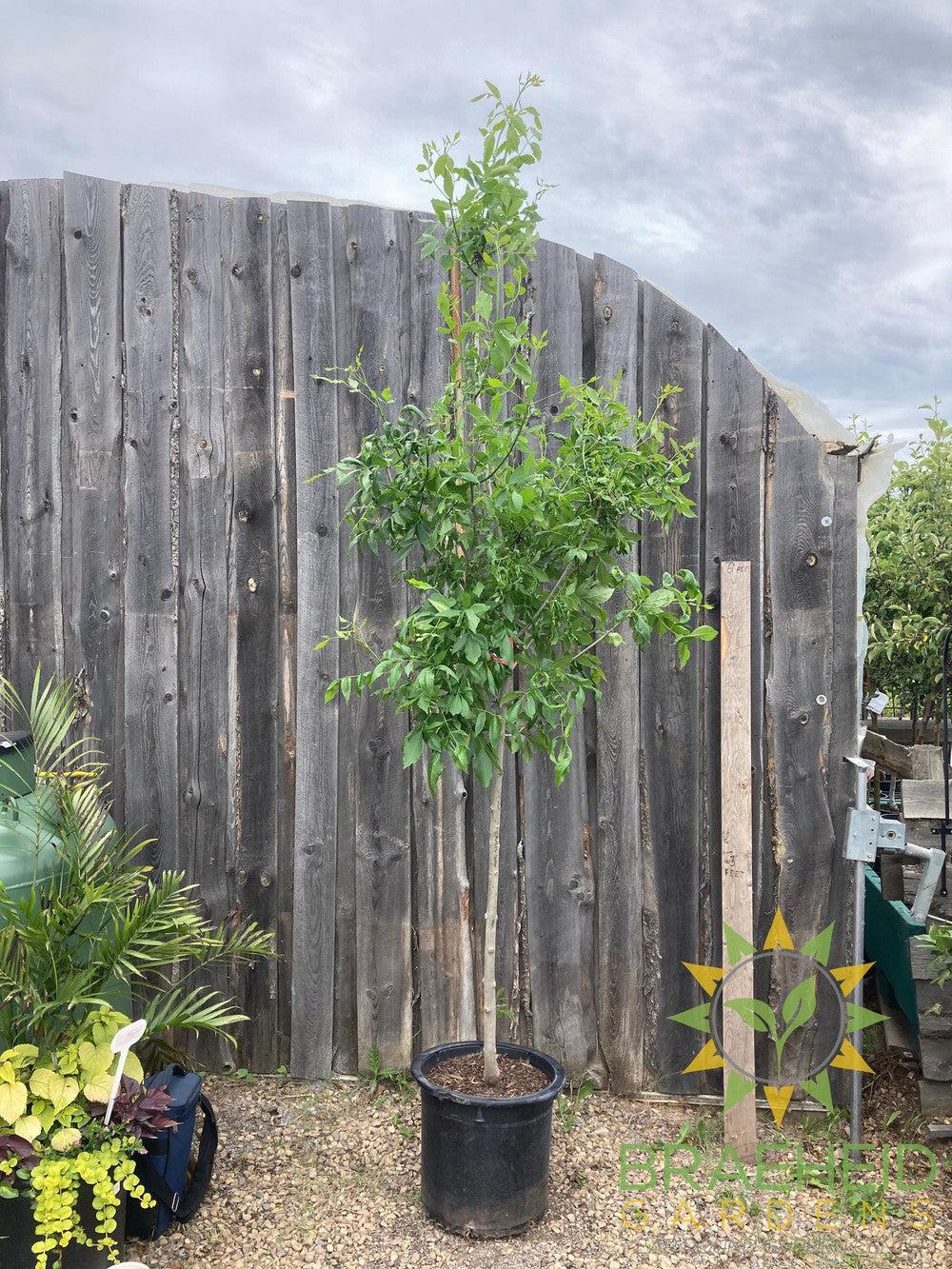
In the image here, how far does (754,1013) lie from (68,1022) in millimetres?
1877

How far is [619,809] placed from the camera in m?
2.93

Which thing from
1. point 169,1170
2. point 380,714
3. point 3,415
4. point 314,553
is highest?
point 3,415

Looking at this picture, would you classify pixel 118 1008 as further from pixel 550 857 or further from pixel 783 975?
pixel 783 975

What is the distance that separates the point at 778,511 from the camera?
9.44 feet

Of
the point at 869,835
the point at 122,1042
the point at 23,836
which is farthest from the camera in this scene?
the point at 869,835

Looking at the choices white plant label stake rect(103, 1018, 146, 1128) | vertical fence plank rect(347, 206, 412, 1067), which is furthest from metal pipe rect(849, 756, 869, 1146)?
white plant label stake rect(103, 1018, 146, 1128)

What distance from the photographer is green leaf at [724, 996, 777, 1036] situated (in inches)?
112

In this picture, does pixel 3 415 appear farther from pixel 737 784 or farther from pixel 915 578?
pixel 915 578

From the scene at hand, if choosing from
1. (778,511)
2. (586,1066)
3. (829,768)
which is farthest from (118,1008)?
(778,511)

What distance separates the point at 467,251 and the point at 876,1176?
263 centimetres

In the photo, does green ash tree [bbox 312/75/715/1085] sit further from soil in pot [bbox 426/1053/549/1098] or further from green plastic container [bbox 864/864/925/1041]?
green plastic container [bbox 864/864/925/1041]

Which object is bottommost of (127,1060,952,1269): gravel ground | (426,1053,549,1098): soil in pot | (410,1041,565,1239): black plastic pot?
(127,1060,952,1269): gravel ground

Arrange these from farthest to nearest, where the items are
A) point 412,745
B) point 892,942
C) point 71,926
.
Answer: point 892,942 < point 71,926 < point 412,745

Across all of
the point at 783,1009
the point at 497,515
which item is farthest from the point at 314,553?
the point at 783,1009
